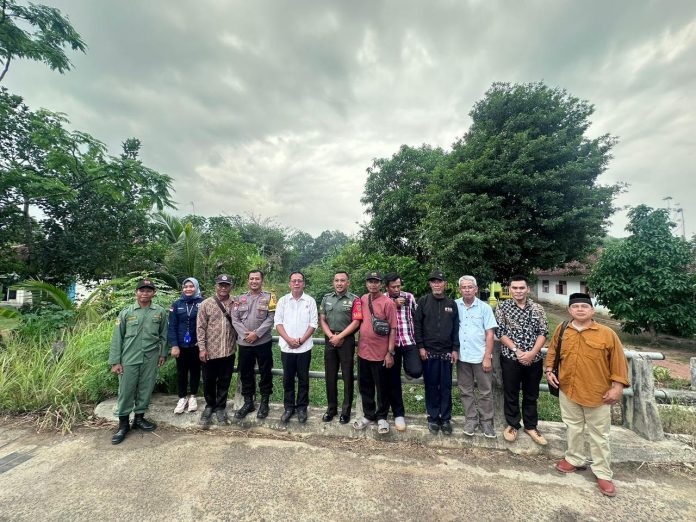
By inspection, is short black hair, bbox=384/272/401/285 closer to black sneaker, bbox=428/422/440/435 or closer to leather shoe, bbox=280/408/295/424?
black sneaker, bbox=428/422/440/435

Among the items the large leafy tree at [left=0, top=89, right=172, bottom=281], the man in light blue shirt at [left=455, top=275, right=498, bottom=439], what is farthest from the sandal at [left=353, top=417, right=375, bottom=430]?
the large leafy tree at [left=0, top=89, right=172, bottom=281]

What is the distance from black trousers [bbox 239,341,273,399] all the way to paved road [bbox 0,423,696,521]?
52 cm

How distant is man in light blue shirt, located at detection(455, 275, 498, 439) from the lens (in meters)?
3.11

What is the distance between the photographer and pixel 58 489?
97.6 inches

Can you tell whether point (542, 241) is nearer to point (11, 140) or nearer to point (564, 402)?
point (564, 402)

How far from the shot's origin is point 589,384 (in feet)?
8.63

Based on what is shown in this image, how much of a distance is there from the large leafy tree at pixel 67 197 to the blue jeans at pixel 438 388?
773cm

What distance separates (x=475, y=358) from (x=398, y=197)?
35.0 ft

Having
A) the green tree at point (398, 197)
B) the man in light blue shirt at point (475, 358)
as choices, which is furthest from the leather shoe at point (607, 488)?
the green tree at point (398, 197)

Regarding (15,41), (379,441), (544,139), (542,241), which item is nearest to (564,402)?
(379,441)

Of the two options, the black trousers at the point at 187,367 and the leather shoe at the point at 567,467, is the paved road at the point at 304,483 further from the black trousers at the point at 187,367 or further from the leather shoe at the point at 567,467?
the black trousers at the point at 187,367

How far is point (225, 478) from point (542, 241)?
9.12m

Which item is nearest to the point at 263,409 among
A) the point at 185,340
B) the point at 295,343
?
the point at 295,343

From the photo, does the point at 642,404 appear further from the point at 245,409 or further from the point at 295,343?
the point at 245,409
